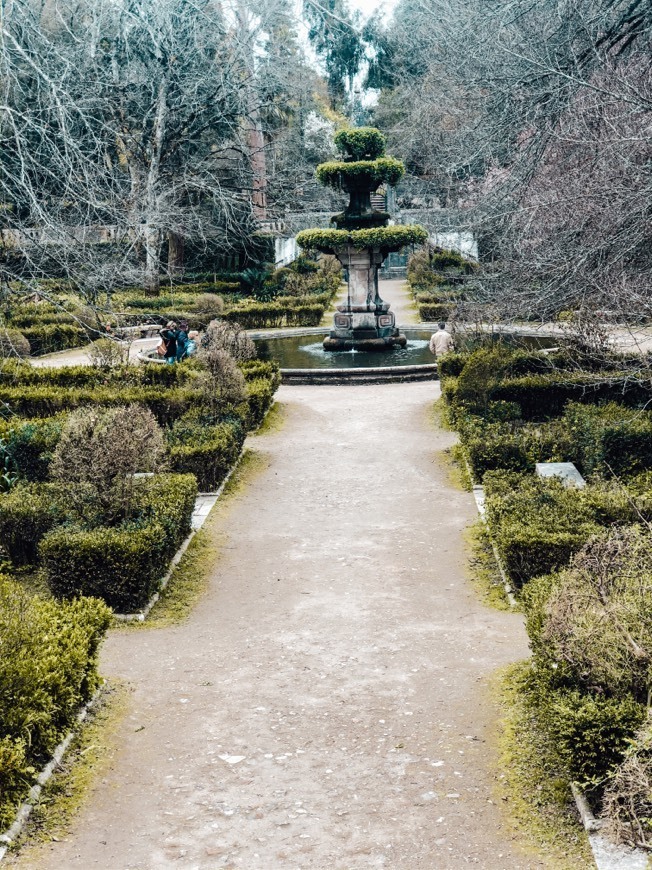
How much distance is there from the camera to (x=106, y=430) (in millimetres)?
9070

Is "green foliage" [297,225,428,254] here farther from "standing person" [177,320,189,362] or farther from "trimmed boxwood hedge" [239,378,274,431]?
"trimmed boxwood hedge" [239,378,274,431]

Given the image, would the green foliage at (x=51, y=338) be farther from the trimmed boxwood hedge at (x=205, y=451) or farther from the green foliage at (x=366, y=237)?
the trimmed boxwood hedge at (x=205, y=451)

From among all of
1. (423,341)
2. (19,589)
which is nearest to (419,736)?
(19,589)

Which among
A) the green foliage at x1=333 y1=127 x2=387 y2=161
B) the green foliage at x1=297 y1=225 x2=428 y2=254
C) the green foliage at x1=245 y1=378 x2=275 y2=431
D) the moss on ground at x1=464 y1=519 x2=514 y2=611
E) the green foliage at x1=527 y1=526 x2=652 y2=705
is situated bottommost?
the moss on ground at x1=464 y1=519 x2=514 y2=611

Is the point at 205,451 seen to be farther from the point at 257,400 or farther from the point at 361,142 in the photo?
the point at 361,142

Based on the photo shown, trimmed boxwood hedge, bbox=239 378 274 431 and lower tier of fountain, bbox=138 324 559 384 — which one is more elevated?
trimmed boxwood hedge, bbox=239 378 274 431

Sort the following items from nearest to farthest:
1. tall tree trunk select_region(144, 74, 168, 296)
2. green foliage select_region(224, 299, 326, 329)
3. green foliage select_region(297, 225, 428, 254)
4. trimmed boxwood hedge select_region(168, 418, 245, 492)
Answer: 1. trimmed boxwood hedge select_region(168, 418, 245, 492)
2. green foliage select_region(297, 225, 428, 254)
3. green foliage select_region(224, 299, 326, 329)
4. tall tree trunk select_region(144, 74, 168, 296)

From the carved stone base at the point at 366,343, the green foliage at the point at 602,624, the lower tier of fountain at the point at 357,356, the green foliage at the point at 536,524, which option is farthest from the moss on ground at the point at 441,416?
the green foliage at the point at 602,624

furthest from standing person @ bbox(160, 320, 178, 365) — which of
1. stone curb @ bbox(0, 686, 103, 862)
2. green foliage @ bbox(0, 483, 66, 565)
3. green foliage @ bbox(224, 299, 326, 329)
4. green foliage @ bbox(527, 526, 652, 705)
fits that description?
green foliage @ bbox(527, 526, 652, 705)

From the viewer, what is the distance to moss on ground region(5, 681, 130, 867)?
15.3 ft

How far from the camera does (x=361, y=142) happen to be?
69.7 ft

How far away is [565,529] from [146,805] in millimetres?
4451

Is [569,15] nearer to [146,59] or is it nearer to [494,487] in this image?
[494,487]

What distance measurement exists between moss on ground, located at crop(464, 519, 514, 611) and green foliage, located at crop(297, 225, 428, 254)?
38.6 ft
